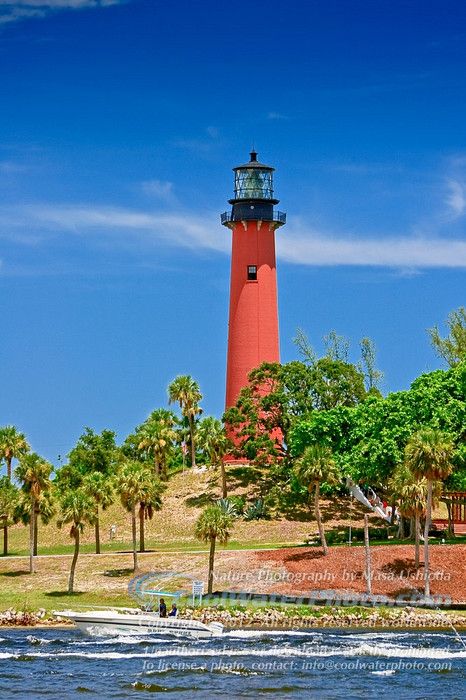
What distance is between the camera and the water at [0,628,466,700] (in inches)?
1892

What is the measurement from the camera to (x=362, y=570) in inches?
2940

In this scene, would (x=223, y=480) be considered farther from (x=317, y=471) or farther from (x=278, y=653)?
(x=278, y=653)

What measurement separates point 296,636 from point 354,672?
378 inches

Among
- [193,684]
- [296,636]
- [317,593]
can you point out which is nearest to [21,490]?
[317,593]

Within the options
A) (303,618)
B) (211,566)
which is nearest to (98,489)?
(211,566)

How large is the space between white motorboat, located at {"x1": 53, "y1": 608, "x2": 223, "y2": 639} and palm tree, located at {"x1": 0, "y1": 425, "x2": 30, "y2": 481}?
3736 cm

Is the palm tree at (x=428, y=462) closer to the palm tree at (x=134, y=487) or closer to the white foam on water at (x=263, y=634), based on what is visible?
the white foam on water at (x=263, y=634)

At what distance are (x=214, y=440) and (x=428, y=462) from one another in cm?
2508

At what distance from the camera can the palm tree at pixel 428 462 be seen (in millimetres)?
71062

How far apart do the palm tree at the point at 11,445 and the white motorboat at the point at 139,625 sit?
3736 centimetres

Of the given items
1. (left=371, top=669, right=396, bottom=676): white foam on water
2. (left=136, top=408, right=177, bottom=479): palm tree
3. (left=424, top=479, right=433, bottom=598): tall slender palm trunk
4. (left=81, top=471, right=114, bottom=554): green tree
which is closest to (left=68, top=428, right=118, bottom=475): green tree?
(left=136, top=408, right=177, bottom=479): palm tree

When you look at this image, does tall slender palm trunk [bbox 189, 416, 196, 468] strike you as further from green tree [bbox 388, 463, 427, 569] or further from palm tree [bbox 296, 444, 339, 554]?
green tree [bbox 388, 463, 427, 569]

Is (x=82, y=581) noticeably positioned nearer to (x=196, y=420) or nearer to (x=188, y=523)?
(x=188, y=523)

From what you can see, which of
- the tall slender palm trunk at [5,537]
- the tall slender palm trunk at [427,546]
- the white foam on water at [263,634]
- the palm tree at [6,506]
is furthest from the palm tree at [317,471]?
the tall slender palm trunk at [5,537]
